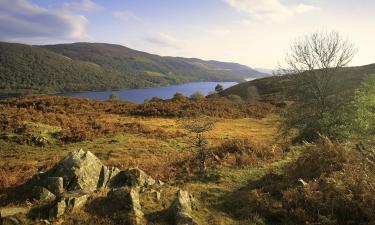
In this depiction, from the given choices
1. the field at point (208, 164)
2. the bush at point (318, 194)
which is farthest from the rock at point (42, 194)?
the bush at point (318, 194)

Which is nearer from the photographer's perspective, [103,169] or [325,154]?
[103,169]

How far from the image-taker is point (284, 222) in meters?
11.0

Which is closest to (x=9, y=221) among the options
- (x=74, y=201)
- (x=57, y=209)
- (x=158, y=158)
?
(x=57, y=209)

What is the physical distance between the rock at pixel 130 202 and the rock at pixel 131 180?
6.16 ft

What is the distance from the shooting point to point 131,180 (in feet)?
44.3

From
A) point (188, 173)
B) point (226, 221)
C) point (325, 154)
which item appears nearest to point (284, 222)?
point (226, 221)

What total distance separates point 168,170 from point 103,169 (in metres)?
4.93

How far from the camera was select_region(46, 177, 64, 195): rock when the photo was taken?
1201 centimetres

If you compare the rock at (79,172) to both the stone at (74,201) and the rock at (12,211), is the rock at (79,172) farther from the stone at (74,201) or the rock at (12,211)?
the rock at (12,211)

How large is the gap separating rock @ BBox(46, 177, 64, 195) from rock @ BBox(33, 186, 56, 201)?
0.25 meters

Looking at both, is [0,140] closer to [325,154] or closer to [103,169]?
[103,169]

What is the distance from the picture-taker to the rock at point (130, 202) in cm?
1027

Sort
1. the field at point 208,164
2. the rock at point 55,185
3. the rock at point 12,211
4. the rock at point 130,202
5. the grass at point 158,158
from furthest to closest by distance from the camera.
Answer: the rock at point 55,185 < the grass at point 158,158 < the field at point 208,164 < the rock at point 130,202 < the rock at point 12,211

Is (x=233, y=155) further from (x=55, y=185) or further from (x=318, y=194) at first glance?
(x=55, y=185)
